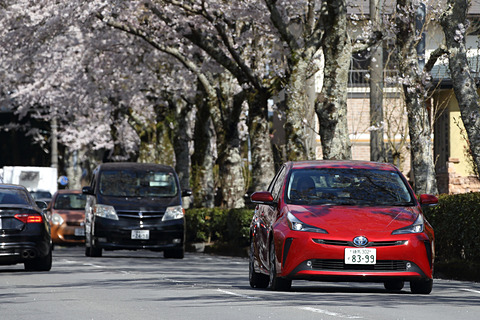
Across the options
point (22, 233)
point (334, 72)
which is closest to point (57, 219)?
point (334, 72)

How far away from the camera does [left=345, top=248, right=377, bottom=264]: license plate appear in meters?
13.2

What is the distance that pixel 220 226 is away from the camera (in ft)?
106

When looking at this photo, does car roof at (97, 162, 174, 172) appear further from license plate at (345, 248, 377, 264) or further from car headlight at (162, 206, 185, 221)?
license plate at (345, 248, 377, 264)

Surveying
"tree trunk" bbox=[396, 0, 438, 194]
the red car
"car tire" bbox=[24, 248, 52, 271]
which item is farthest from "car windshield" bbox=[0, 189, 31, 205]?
"tree trunk" bbox=[396, 0, 438, 194]

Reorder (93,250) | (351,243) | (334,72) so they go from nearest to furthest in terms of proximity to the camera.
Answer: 1. (351,243)
2. (334,72)
3. (93,250)

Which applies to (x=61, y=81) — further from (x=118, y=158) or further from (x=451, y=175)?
(x=451, y=175)

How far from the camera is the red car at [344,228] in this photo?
13.3 metres

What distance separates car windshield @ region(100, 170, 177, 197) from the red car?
1188 centimetres

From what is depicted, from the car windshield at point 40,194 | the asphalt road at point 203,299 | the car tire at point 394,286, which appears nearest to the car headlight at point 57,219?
the asphalt road at point 203,299

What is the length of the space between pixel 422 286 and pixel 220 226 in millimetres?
18463

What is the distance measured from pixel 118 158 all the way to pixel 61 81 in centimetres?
781

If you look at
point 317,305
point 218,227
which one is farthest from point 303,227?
point 218,227

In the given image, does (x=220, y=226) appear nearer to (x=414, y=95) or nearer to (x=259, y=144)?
(x=259, y=144)

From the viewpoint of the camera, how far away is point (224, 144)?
3403 cm
